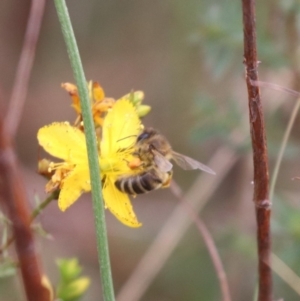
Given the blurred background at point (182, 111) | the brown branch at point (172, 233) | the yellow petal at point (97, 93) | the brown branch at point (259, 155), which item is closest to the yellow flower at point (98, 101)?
the yellow petal at point (97, 93)

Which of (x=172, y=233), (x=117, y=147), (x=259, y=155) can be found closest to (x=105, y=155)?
(x=117, y=147)

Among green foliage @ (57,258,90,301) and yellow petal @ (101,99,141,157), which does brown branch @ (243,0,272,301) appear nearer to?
yellow petal @ (101,99,141,157)

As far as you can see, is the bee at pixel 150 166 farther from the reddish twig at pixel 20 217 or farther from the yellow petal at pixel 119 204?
the reddish twig at pixel 20 217

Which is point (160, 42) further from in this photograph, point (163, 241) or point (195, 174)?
point (163, 241)

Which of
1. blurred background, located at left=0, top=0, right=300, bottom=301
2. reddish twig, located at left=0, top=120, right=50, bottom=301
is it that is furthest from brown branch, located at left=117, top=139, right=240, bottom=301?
reddish twig, located at left=0, top=120, right=50, bottom=301

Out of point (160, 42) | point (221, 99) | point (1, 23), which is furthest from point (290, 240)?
point (1, 23)

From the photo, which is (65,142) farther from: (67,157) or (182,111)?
(182,111)
